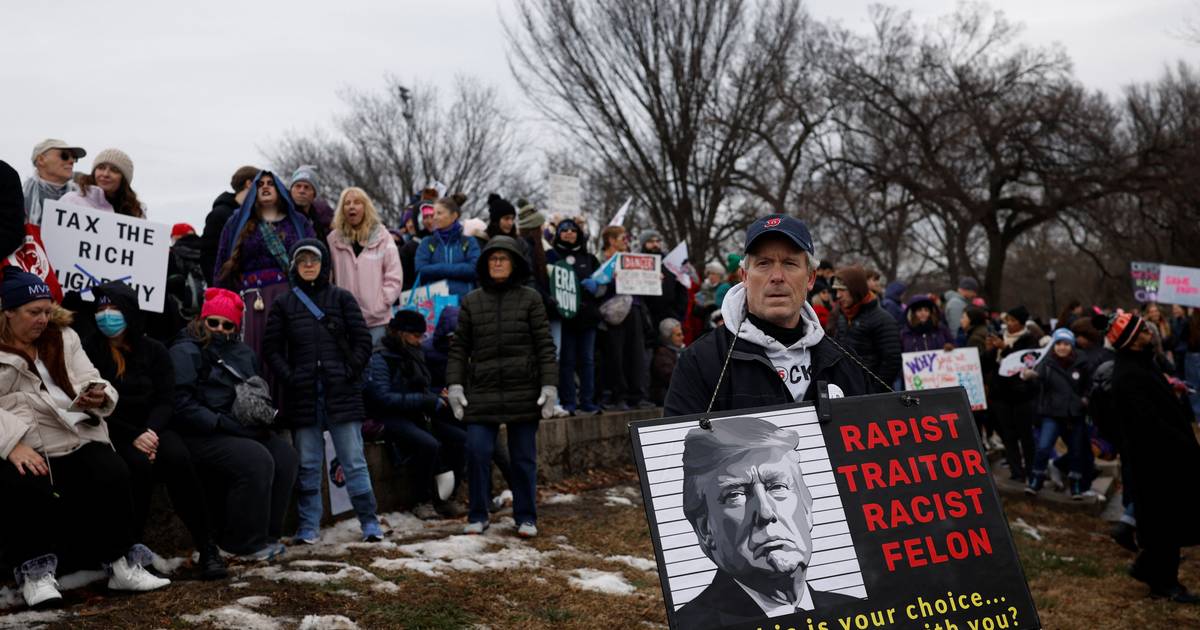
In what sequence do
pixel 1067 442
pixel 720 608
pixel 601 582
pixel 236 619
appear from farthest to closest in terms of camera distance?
pixel 1067 442, pixel 601 582, pixel 236 619, pixel 720 608

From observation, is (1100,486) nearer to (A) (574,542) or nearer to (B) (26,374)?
(A) (574,542)

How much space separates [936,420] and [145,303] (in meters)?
5.51

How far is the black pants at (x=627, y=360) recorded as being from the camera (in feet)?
35.8

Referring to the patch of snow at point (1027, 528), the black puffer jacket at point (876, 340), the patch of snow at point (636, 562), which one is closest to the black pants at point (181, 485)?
the patch of snow at point (636, 562)

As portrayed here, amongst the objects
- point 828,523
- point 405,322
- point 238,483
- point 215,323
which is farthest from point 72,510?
point 828,523

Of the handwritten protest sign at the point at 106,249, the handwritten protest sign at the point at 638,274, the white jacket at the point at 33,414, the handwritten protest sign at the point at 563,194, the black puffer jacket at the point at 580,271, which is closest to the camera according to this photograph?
the white jacket at the point at 33,414

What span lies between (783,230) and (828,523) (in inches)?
35.2

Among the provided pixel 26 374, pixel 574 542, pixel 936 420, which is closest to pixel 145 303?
pixel 26 374

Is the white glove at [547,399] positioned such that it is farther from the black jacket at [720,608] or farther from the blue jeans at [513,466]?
the black jacket at [720,608]

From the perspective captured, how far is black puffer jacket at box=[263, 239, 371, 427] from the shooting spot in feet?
22.6

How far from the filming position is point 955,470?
110 inches

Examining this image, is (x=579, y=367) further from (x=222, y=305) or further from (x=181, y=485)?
(x=181, y=485)

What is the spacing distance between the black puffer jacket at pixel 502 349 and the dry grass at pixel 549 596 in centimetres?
102

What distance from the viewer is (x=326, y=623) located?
16.3 ft
